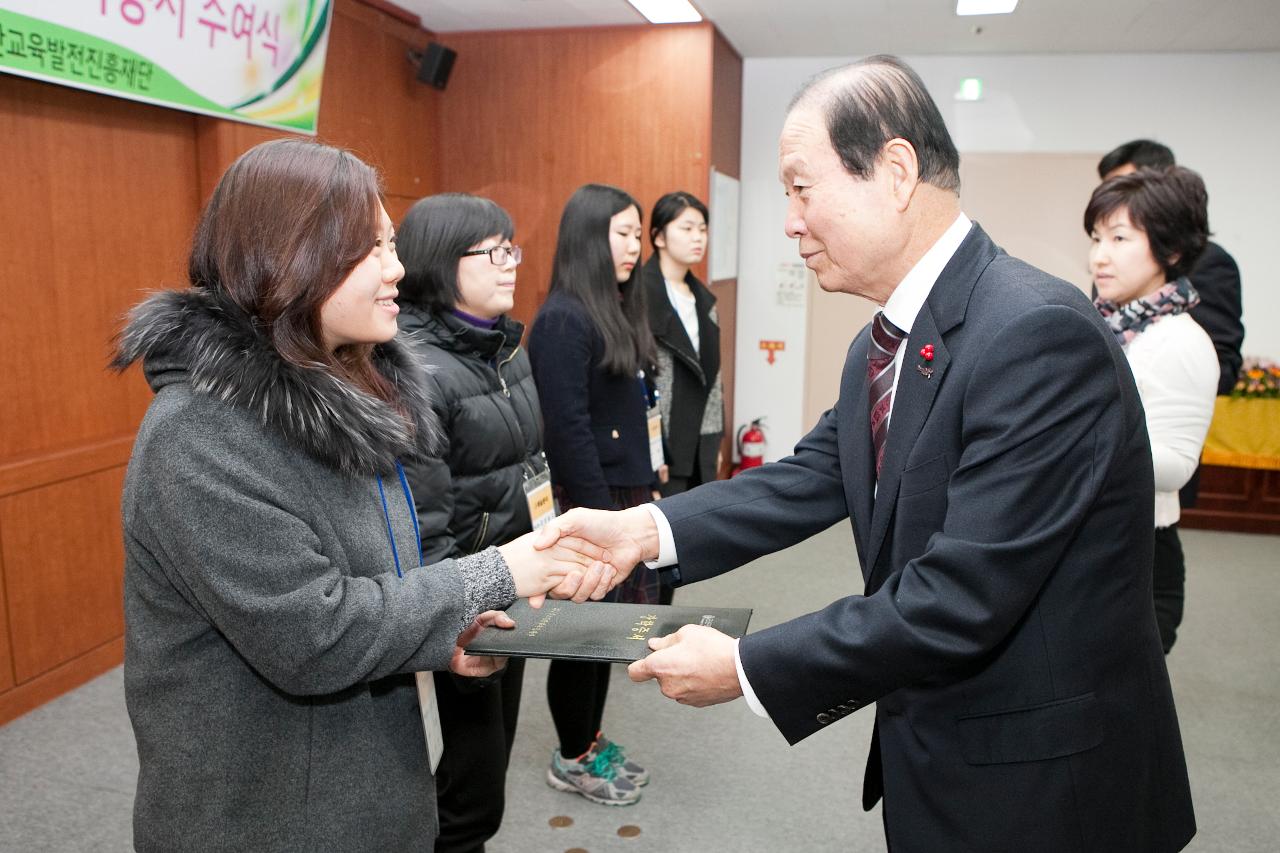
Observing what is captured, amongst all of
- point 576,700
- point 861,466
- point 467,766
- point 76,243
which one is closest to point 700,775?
point 576,700

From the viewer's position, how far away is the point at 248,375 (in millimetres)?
1192

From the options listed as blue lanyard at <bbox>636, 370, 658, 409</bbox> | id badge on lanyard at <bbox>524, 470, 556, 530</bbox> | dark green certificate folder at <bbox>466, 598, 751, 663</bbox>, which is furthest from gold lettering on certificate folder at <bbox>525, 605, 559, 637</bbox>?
blue lanyard at <bbox>636, 370, 658, 409</bbox>

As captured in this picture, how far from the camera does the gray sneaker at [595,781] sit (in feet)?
9.05

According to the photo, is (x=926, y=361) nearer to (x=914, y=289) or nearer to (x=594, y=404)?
(x=914, y=289)

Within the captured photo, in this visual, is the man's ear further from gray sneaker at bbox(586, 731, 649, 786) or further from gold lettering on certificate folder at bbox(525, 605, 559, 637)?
gray sneaker at bbox(586, 731, 649, 786)

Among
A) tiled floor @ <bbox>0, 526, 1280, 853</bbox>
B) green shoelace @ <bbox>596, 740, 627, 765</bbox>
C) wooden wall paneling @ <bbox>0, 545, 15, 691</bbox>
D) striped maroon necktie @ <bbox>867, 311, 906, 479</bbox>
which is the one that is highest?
striped maroon necktie @ <bbox>867, 311, 906, 479</bbox>

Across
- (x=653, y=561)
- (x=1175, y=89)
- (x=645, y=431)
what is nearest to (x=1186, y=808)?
(x=653, y=561)

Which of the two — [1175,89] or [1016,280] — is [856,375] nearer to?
[1016,280]

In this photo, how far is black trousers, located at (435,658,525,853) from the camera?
1.95 metres

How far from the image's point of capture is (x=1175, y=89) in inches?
234

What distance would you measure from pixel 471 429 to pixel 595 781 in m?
1.21

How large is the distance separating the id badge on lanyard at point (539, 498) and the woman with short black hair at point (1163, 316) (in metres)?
1.33

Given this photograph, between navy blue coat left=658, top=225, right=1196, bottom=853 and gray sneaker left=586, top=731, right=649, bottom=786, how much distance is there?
1.63 meters

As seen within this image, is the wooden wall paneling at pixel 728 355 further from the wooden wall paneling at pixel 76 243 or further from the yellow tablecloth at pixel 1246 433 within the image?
the wooden wall paneling at pixel 76 243
